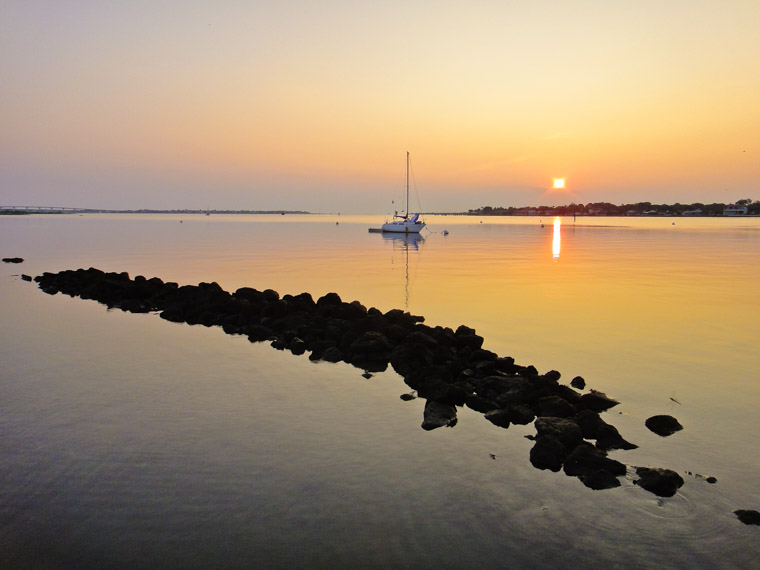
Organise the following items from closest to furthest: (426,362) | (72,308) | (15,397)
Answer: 1. (15,397)
2. (426,362)
3. (72,308)

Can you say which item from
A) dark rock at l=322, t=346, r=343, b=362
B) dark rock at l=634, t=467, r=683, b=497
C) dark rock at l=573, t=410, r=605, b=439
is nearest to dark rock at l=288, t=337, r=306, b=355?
dark rock at l=322, t=346, r=343, b=362

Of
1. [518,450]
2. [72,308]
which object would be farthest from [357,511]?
[72,308]

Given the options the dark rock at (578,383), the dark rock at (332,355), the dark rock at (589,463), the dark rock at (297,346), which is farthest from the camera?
the dark rock at (297,346)

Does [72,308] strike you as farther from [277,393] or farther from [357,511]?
[357,511]

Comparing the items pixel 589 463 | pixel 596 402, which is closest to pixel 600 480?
pixel 589 463

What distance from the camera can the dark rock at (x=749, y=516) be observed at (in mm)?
7133

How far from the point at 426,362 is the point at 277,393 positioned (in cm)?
402

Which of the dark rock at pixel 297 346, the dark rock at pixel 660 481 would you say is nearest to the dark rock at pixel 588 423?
the dark rock at pixel 660 481

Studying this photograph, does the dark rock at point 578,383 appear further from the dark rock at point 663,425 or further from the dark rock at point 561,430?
the dark rock at point 561,430

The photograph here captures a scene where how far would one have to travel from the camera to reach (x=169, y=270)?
1554 inches

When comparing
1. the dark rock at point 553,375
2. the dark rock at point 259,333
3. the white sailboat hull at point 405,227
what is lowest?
the dark rock at point 259,333

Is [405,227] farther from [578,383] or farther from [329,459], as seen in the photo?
[329,459]

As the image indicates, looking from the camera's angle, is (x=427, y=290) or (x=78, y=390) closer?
(x=78, y=390)

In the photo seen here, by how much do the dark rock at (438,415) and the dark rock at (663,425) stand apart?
3.89 metres
